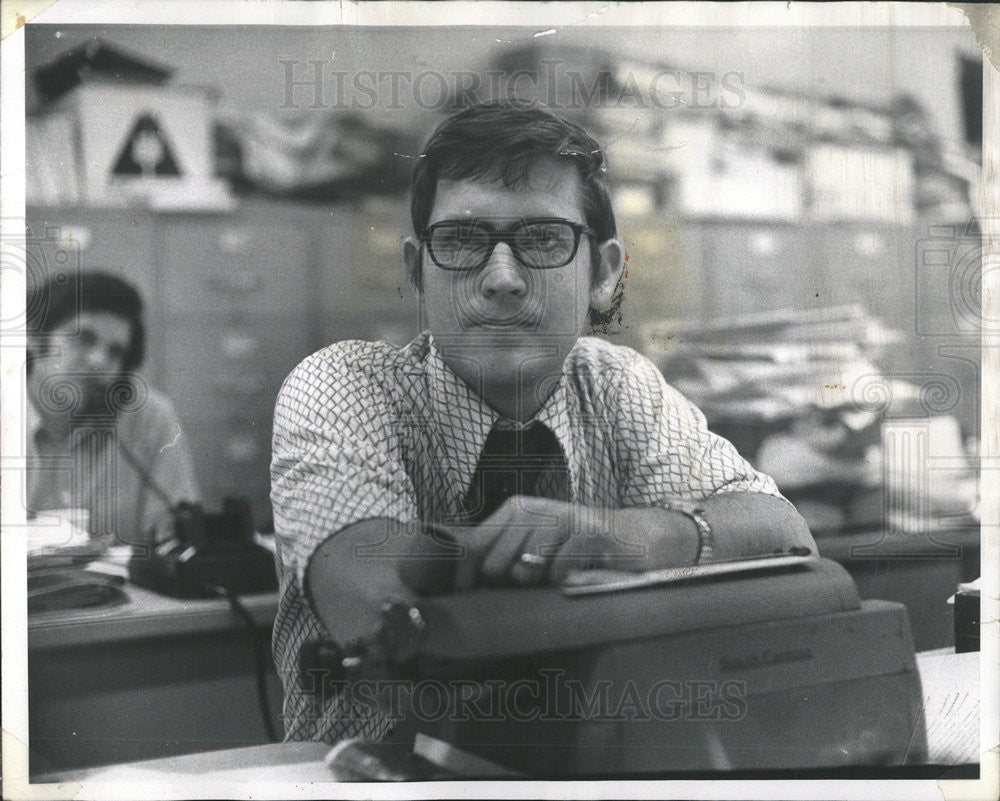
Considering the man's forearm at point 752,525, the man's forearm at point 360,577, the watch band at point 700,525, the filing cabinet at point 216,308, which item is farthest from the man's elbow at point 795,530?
the filing cabinet at point 216,308

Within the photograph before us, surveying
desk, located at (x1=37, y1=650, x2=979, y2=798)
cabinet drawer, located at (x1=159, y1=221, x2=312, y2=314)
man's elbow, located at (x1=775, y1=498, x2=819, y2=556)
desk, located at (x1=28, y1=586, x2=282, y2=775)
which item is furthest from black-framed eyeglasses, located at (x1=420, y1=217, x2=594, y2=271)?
desk, located at (x1=37, y1=650, x2=979, y2=798)

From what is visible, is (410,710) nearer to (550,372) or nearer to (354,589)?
(354,589)

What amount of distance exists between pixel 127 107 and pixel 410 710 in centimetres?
153

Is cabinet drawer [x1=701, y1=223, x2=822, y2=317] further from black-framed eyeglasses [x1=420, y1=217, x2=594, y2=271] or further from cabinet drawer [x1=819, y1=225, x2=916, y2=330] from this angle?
black-framed eyeglasses [x1=420, y1=217, x2=594, y2=271]

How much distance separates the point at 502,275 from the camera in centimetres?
232

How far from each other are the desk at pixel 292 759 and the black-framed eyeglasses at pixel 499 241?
118 cm

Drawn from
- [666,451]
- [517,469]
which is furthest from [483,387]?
[666,451]

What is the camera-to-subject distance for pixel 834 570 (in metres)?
2.40

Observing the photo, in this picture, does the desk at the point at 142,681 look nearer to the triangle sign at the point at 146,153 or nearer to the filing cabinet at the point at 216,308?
the filing cabinet at the point at 216,308

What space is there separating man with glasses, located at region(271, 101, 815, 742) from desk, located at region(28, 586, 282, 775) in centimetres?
11

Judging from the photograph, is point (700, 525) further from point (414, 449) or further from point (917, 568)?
point (414, 449)

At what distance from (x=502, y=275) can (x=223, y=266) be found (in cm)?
64

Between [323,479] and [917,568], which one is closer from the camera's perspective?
[323,479]

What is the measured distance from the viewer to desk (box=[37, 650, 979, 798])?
239 centimetres
